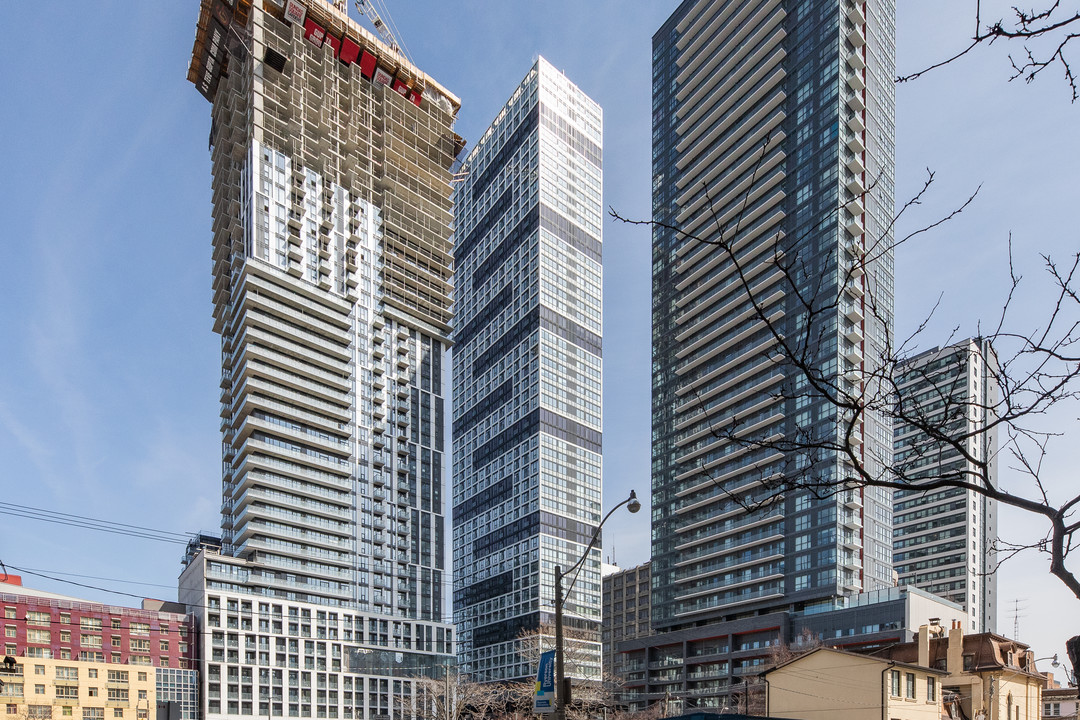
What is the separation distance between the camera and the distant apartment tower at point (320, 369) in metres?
117

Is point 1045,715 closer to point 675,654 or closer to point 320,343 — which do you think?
point 675,654

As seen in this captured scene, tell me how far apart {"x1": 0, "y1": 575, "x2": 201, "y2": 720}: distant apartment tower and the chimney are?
285 ft

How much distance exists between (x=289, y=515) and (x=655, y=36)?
114149mm

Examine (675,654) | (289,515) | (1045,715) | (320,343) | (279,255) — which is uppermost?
(279,255)

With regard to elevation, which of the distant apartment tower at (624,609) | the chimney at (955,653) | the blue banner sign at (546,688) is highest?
the blue banner sign at (546,688)

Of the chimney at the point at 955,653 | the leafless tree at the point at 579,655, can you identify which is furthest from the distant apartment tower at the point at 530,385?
the chimney at the point at 955,653

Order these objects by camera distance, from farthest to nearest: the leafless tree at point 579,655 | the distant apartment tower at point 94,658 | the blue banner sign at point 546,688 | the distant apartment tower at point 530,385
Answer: the distant apartment tower at point 530,385
the leafless tree at point 579,655
the distant apartment tower at point 94,658
the blue banner sign at point 546,688

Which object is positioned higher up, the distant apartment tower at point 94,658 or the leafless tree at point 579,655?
the distant apartment tower at point 94,658

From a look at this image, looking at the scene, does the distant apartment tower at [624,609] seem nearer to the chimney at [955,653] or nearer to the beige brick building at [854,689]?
the chimney at [955,653]

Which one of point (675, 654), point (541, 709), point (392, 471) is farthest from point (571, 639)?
point (541, 709)

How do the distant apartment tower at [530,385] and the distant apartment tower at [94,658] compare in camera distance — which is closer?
the distant apartment tower at [94,658]

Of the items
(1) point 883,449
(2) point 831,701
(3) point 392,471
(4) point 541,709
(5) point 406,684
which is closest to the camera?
(4) point 541,709

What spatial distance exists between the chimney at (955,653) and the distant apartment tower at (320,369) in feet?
309

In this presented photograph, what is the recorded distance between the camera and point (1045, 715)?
69.6 meters
